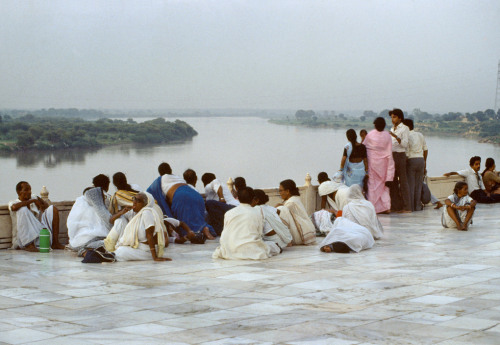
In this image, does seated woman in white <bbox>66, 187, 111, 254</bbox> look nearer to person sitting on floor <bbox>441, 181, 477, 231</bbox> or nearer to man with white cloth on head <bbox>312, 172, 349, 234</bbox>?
man with white cloth on head <bbox>312, 172, 349, 234</bbox>

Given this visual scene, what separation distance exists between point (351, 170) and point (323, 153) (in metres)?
7.29

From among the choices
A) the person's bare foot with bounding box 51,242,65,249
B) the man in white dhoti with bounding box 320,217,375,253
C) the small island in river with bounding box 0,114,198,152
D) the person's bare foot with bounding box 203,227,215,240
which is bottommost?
the person's bare foot with bounding box 51,242,65,249

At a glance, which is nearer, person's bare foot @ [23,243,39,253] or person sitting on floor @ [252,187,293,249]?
person sitting on floor @ [252,187,293,249]

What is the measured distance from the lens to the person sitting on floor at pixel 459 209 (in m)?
9.91

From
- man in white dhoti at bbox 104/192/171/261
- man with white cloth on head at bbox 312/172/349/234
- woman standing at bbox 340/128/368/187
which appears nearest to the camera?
man in white dhoti at bbox 104/192/171/261

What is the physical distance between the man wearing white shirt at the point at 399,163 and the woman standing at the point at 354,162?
0.62m

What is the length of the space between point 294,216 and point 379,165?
370 centimetres

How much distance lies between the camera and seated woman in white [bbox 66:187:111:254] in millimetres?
8125

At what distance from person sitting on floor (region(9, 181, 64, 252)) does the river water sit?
3.13 ft

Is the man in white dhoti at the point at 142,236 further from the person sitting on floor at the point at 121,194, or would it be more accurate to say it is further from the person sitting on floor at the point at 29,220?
the person sitting on floor at the point at 29,220

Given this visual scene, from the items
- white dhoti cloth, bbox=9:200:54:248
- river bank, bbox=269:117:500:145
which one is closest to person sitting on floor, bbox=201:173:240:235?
white dhoti cloth, bbox=9:200:54:248

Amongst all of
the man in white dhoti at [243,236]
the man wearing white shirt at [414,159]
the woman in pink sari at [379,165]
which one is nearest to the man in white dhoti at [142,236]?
the man in white dhoti at [243,236]

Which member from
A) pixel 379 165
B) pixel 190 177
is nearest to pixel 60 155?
pixel 190 177

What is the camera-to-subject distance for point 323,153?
1927 cm
